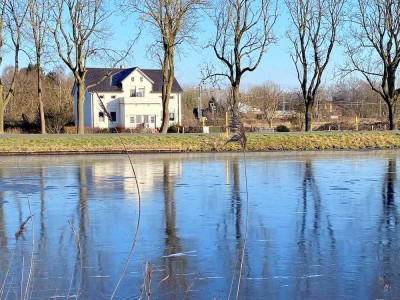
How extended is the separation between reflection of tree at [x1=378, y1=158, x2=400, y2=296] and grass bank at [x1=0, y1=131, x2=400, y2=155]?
17.1 meters

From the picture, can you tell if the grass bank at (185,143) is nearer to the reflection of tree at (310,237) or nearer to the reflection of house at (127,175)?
the reflection of house at (127,175)

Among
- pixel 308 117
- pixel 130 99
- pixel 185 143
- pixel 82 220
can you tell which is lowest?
pixel 82 220

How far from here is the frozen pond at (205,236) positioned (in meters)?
6.37

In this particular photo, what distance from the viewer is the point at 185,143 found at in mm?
31625

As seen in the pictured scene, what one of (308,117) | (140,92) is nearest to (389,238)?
(308,117)

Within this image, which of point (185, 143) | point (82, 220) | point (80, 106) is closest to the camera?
point (82, 220)

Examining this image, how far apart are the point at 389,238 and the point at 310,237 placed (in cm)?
117

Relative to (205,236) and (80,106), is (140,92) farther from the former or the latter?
(205,236)

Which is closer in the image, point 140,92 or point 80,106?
point 80,106

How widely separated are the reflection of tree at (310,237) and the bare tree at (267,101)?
182ft

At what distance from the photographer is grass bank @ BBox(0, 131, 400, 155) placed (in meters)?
30.3

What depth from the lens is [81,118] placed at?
128 ft

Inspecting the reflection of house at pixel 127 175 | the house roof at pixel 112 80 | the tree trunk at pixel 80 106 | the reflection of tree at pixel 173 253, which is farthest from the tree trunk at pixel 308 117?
the reflection of tree at pixel 173 253

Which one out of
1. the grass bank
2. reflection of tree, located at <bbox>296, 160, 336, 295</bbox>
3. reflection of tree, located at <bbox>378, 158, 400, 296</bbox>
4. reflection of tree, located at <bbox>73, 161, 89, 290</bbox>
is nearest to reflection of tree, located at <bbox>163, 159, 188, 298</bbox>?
reflection of tree, located at <bbox>73, 161, 89, 290</bbox>
